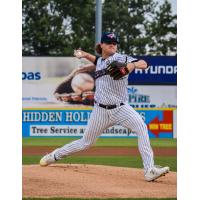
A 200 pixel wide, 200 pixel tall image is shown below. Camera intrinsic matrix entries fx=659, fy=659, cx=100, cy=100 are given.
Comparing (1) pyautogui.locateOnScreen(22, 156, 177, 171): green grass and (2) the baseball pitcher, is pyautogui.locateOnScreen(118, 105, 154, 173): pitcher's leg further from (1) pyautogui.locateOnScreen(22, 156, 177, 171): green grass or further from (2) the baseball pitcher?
(1) pyautogui.locateOnScreen(22, 156, 177, 171): green grass

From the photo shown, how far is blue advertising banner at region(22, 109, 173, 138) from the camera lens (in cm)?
1938

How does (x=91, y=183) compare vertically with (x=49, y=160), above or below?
below

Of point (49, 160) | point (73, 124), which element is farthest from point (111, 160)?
point (73, 124)

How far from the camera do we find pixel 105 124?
7570 millimetres

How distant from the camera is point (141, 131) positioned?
7.36 m

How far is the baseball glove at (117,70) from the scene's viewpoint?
7.12 metres

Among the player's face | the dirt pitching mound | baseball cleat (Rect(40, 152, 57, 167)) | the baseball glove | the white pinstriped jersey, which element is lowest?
the dirt pitching mound

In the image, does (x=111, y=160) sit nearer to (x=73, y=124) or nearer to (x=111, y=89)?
(x=111, y=89)

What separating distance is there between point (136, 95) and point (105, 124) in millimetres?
13169

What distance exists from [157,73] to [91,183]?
44.9 ft

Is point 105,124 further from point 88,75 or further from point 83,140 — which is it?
point 88,75

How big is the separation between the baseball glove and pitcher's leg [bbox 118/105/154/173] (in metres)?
0.42

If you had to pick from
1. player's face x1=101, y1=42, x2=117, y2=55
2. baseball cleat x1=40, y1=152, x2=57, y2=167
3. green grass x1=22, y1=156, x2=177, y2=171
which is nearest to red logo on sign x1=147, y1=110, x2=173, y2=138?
green grass x1=22, y1=156, x2=177, y2=171
